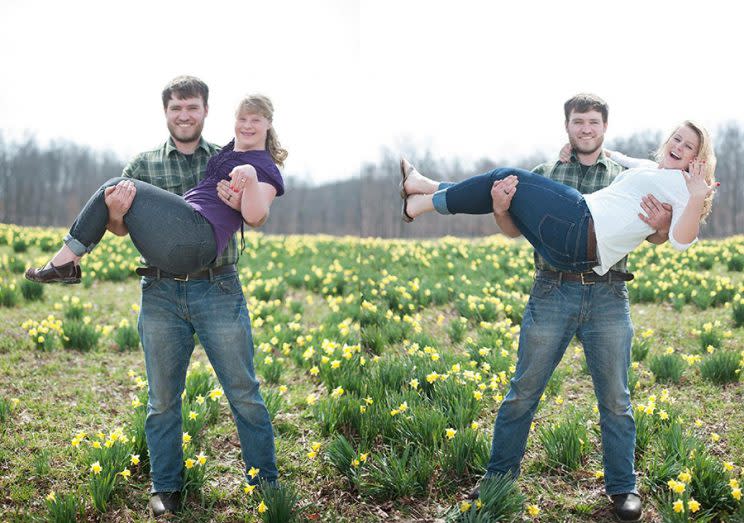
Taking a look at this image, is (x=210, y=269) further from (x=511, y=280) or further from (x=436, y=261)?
(x=436, y=261)

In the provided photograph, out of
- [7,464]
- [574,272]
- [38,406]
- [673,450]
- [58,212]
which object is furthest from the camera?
[58,212]

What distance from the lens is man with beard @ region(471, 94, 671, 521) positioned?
122 inches

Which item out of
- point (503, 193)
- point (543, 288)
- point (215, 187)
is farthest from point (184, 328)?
point (543, 288)

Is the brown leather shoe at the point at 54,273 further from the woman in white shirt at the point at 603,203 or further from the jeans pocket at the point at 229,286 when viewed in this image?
the woman in white shirt at the point at 603,203

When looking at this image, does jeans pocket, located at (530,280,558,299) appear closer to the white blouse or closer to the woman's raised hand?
the white blouse

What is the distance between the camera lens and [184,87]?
3141 millimetres

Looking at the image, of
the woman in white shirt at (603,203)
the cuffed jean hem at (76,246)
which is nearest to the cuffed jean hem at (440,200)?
the woman in white shirt at (603,203)

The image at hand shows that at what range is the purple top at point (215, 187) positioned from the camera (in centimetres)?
291

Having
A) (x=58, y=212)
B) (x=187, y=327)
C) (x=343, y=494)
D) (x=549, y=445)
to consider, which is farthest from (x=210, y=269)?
(x=58, y=212)

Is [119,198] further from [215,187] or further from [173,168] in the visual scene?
[173,168]

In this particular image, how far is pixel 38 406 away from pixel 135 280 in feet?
16.6

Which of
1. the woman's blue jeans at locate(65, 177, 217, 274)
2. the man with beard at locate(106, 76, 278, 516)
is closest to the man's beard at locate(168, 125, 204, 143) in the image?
the man with beard at locate(106, 76, 278, 516)

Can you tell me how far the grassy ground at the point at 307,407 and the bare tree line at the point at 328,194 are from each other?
709 centimetres

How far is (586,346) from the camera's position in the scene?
10.4 ft
